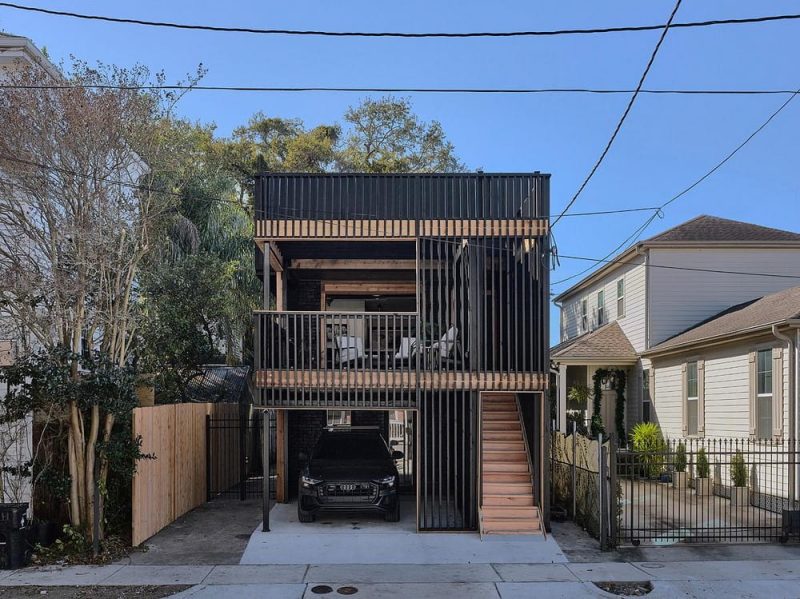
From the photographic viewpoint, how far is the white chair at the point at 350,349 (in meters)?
11.5

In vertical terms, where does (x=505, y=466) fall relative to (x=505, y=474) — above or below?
above

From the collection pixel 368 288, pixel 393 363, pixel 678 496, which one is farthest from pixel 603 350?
pixel 393 363

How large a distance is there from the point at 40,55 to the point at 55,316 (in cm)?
497

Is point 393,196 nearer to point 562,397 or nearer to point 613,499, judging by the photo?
point 613,499

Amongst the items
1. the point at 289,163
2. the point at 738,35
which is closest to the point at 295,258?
the point at 738,35

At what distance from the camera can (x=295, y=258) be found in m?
14.0

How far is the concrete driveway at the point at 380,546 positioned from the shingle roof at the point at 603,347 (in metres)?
8.98

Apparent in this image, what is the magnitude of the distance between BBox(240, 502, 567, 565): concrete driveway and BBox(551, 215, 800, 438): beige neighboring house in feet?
19.7

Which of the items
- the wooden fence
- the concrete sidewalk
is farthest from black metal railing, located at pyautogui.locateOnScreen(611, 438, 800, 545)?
the wooden fence

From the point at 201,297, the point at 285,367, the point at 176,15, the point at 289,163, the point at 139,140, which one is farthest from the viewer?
the point at 289,163

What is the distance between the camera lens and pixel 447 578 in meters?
8.62

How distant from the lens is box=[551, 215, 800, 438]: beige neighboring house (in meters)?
14.0

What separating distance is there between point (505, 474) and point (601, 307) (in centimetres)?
1231

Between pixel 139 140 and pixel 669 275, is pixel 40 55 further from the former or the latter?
pixel 669 275
